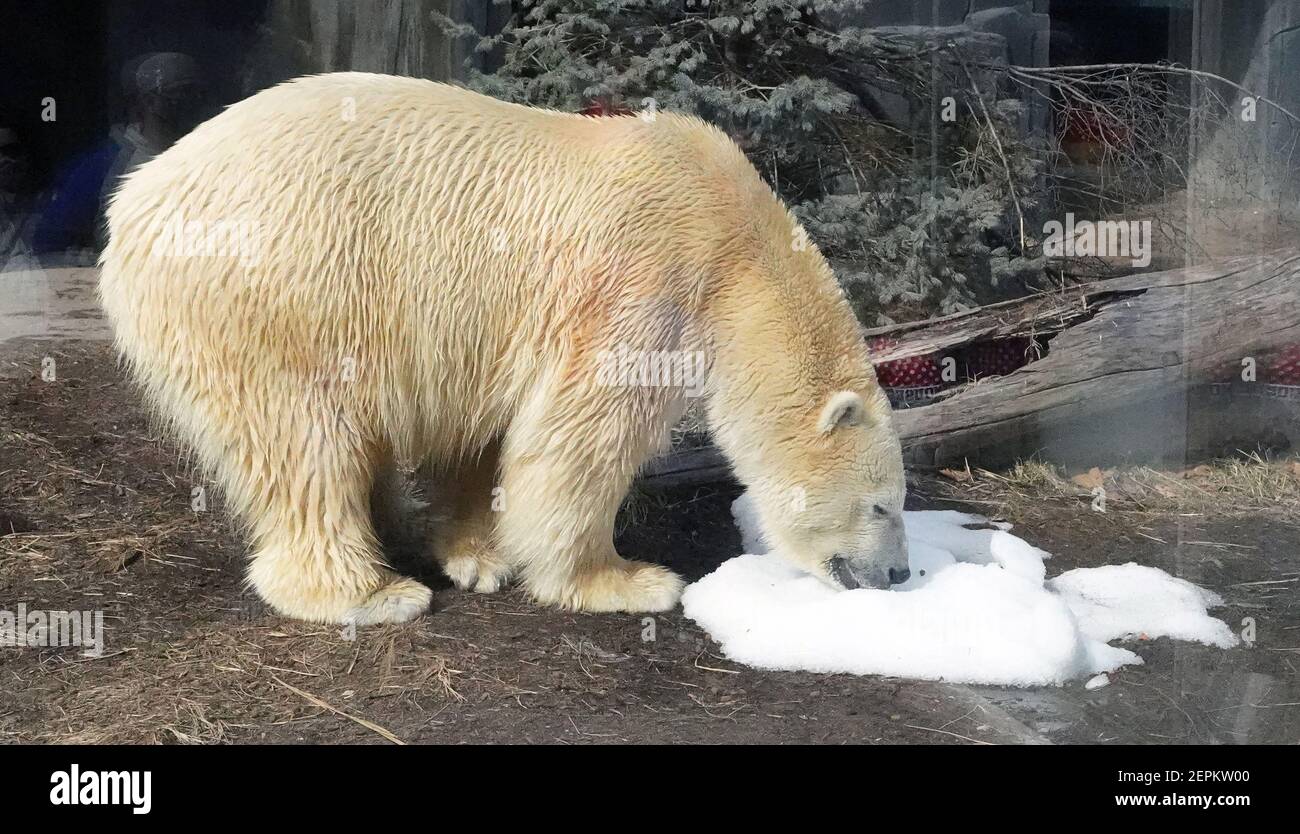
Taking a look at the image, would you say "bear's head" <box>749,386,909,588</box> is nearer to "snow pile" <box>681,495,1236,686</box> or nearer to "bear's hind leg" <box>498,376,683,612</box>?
"snow pile" <box>681,495,1236,686</box>

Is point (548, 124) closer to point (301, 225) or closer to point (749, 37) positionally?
point (301, 225)

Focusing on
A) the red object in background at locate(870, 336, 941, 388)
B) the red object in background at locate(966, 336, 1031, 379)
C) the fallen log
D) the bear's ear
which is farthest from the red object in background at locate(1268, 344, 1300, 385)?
the bear's ear

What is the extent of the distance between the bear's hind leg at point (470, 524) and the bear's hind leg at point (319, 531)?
0.40 meters

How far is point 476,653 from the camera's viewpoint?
346 cm

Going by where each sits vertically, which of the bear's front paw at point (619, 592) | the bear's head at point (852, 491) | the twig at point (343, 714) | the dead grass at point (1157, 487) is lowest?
the twig at point (343, 714)

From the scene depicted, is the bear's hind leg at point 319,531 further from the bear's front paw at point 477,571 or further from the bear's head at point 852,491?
the bear's head at point 852,491

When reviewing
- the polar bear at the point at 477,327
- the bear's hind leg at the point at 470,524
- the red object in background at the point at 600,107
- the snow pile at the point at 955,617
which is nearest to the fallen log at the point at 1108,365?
the snow pile at the point at 955,617

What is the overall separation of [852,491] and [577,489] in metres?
0.94

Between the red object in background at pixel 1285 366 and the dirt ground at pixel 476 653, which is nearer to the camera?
the dirt ground at pixel 476 653

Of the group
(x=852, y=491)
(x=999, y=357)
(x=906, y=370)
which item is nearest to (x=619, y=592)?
(x=852, y=491)

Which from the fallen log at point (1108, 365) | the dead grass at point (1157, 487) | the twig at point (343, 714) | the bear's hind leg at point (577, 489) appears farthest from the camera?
the fallen log at point (1108, 365)

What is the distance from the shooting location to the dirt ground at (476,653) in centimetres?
291

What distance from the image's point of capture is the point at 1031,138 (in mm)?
4945

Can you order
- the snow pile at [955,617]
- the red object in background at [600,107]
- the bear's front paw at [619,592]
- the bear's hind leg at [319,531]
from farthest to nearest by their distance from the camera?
1. the red object in background at [600,107]
2. the bear's front paw at [619,592]
3. the bear's hind leg at [319,531]
4. the snow pile at [955,617]
